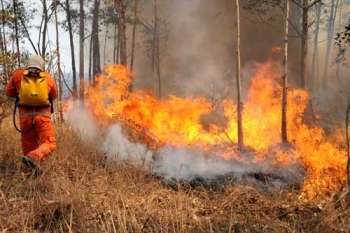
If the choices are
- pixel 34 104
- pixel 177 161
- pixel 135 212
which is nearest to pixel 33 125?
pixel 34 104

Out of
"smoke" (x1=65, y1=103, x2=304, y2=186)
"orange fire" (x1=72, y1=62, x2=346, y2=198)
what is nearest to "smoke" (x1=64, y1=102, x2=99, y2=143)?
"smoke" (x1=65, y1=103, x2=304, y2=186)

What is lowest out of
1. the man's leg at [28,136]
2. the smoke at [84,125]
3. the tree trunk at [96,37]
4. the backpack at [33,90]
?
the smoke at [84,125]

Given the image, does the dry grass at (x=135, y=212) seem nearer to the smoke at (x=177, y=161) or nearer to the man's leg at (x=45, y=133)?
the man's leg at (x=45, y=133)

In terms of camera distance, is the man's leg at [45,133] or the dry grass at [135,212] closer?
the dry grass at [135,212]

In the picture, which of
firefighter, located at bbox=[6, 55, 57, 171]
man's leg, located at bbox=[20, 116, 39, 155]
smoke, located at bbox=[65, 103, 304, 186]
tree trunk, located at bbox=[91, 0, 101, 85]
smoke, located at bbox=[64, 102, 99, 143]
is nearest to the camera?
firefighter, located at bbox=[6, 55, 57, 171]

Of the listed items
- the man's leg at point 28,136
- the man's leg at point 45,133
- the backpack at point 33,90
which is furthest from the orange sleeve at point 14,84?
the man's leg at point 45,133

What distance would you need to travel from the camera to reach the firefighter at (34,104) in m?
6.33

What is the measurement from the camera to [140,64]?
4266 centimetres

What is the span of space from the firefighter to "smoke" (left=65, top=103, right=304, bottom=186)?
235cm

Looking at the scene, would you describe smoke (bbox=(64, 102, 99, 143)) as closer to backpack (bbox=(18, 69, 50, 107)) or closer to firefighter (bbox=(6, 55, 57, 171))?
firefighter (bbox=(6, 55, 57, 171))

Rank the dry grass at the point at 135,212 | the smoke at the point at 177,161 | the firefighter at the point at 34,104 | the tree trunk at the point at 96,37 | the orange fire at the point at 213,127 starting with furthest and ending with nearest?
the tree trunk at the point at 96,37 → the orange fire at the point at 213,127 → the smoke at the point at 177,161 → the firefighter at the point at 34,104 → the dry grass at the point at 135,212

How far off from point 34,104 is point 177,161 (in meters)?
5.06

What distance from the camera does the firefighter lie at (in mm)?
6332

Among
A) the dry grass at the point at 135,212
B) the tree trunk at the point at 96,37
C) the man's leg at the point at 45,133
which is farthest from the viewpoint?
the tree trunk at the point at 96,37
